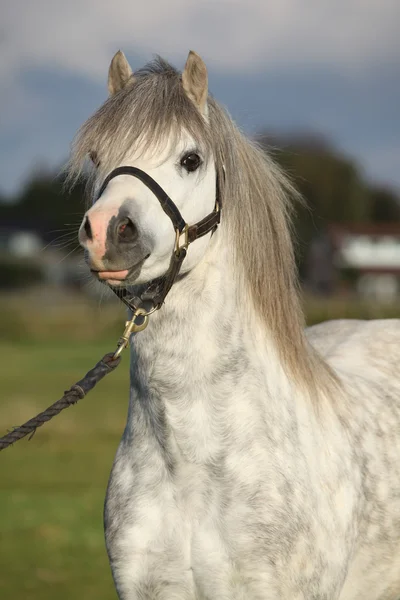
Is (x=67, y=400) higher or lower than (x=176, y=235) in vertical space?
lower

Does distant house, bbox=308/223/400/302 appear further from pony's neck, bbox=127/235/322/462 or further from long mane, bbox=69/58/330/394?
pony's neck, bbox=127/235/322/462

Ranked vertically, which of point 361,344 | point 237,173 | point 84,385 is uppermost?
point 237,173

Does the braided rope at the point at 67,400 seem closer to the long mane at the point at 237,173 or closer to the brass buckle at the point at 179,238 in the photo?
the brass buckle at the point at 179,238

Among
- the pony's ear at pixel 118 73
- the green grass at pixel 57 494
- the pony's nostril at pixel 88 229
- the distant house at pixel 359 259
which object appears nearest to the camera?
the pony's nostril at pixel 88 229

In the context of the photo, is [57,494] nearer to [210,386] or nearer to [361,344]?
[361,344]

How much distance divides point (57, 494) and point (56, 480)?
0.83 metres

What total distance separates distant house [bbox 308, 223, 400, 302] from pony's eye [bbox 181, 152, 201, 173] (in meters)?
64.3

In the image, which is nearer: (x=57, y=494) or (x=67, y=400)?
(x=67, y=400)

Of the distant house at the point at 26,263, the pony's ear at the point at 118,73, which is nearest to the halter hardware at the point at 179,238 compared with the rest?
the pony's ear at the point at 118,73

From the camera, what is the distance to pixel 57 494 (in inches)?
405

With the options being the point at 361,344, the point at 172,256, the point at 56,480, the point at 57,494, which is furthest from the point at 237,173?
the point at 56,480

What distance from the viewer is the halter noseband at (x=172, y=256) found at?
10.8 ft

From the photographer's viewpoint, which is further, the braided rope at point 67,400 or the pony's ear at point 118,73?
the pony's ear at point 118,73

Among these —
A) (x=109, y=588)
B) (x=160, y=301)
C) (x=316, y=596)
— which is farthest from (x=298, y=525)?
(x=109, y=588)
